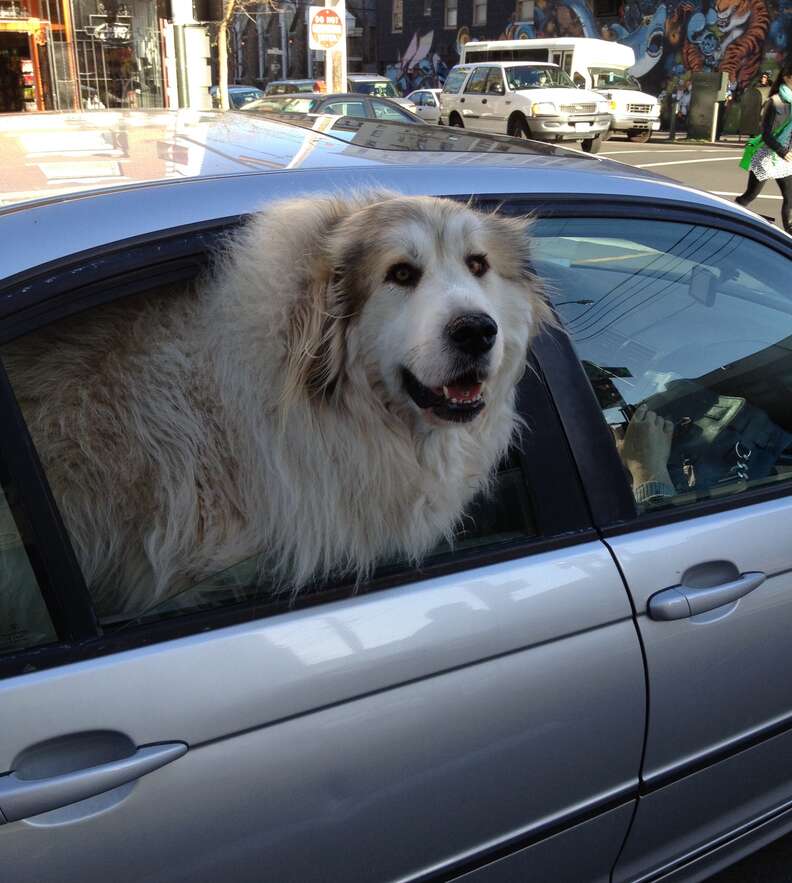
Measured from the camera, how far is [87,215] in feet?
5.68

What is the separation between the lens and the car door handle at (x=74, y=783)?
1395mm

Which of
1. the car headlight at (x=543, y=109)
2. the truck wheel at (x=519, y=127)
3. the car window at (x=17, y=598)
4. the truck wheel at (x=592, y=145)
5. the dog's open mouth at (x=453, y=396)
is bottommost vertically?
the truck wheel at (x=592, y=145)

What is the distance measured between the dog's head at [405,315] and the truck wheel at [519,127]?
2347 centimetres

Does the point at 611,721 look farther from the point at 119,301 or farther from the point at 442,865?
the point at 119,301

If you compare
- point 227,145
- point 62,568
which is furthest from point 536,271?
point 62,568

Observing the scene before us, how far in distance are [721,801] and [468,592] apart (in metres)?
1.04

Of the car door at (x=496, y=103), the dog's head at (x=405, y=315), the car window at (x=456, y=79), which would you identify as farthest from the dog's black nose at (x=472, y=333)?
the car window at (x=456, y=79)

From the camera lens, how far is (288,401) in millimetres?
1861

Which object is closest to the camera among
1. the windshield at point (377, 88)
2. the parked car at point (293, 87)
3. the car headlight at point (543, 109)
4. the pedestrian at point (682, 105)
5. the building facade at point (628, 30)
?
the car headlight at point (543, 109)

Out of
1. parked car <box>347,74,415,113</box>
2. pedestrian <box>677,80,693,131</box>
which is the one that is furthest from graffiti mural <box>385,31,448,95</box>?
parked car <box>347,74,415,113</box>

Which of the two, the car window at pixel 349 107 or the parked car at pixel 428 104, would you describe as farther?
the parked car at pixel 428 104

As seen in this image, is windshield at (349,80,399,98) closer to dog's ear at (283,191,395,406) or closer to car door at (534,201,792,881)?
car door at (534,201,792,881)

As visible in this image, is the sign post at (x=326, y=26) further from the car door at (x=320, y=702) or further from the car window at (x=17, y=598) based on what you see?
the car window at (x=17, y=598)

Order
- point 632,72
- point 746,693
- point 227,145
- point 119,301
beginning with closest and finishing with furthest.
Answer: point 119,301, point 746,693, point 227,145, point 632,72
